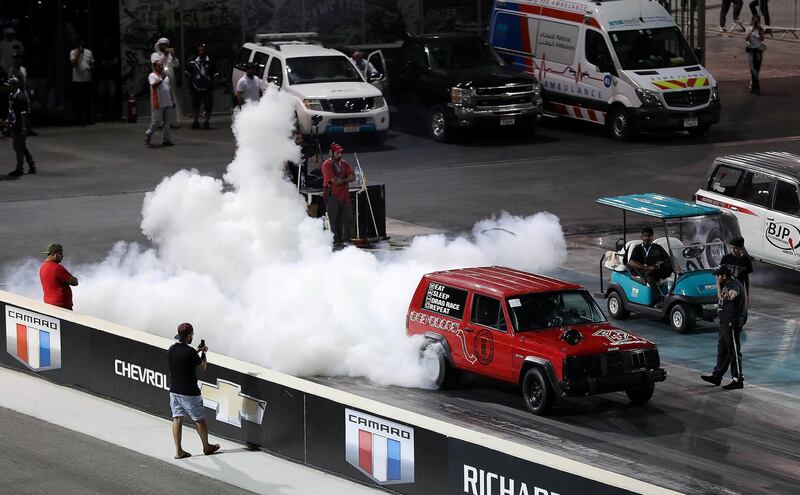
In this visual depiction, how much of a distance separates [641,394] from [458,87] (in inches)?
682

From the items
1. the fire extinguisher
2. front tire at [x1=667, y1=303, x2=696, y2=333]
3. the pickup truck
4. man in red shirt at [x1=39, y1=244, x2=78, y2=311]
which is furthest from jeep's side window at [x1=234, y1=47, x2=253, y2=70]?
front tire at [x1=667, y1=303, x2=696, y2=333]

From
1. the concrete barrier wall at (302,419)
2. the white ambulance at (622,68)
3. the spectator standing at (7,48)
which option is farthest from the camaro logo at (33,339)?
the spectator standing at (7,48)

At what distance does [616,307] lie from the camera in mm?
19594

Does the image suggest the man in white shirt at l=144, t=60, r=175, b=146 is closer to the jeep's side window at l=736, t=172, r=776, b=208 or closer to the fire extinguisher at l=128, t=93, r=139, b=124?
the fire extinguisher at l=128, t=93, r=139, b=124

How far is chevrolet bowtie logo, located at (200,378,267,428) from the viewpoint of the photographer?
569 inches

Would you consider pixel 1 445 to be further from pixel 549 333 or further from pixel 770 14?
pixel 770 14

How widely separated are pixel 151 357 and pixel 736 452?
6.33 meters

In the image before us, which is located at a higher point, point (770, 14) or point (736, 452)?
point (770, 14)

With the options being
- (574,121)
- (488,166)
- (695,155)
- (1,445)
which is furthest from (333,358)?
(574,121)

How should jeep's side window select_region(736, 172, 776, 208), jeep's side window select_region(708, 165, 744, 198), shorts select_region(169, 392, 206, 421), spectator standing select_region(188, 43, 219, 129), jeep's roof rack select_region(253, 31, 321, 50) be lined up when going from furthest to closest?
jeep's roof rack select_region(253, 31, 321, 50) < spectator standing select_region(188, 43, 219, 129) < jeep's side window select_region(708, 165, 744, 198) < jeep's side window select_region(736, 172, 776, 208) < shorts select_region(169, 392, 206, 421)

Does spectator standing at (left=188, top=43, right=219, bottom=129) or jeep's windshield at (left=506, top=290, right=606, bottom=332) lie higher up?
spectator standing at (left=188, top=43, right=219, bottom=129)

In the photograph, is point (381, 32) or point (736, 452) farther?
point (381, 32)

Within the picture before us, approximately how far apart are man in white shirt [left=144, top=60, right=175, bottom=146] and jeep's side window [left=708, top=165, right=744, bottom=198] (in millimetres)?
14080

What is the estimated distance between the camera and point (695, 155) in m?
30.9
